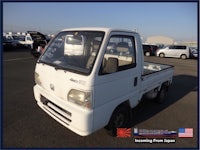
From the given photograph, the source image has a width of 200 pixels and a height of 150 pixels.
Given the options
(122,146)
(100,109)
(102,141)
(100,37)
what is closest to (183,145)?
(122,146)

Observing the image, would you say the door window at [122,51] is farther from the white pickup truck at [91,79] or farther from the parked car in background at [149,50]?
A: the parked car in background at [149,50]

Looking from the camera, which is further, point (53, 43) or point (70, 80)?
point (53, 43)

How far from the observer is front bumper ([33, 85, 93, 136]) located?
280 centimetres

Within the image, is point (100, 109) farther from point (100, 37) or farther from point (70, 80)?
point (100, 37)

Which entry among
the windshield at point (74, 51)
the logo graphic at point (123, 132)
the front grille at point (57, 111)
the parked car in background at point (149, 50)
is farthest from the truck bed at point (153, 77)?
the parked car in background at point (149, 50)

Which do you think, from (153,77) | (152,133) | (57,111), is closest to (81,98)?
(57,111)

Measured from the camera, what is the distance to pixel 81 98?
9.30 ft

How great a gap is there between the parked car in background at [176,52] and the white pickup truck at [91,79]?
19854mm

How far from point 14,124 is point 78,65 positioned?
1.97 metres

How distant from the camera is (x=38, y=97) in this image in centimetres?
374

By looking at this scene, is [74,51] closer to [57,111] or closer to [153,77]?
[57,111]

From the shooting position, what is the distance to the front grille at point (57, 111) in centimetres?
302

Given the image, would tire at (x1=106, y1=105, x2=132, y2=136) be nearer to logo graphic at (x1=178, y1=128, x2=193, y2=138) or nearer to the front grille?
the front grille

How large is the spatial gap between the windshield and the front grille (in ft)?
2.21
